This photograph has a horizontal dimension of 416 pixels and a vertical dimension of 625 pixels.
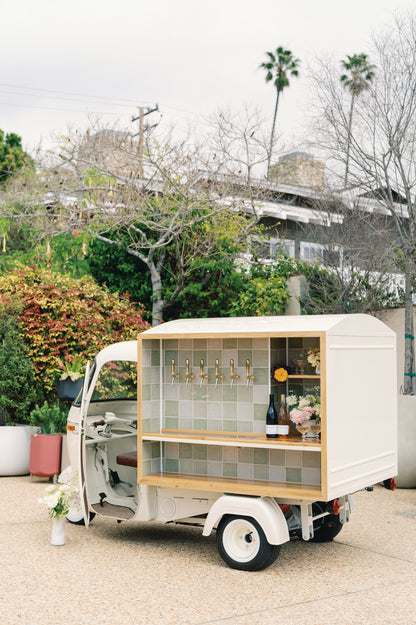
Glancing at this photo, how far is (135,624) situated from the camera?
14.0ft

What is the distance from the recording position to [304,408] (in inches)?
222

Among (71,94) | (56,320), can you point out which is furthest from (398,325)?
(71,94)

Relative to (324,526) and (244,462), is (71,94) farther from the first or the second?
(324,526)

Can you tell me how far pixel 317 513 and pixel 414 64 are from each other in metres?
7.29

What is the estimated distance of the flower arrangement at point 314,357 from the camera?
580 cm

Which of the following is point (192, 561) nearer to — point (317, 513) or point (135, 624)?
point (317, 513)

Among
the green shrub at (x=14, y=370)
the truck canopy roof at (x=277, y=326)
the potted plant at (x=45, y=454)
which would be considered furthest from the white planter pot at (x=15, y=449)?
the truck canopy roof at (x=277, y=326)

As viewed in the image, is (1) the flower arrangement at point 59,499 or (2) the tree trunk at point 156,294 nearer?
(1) the flower arrangement at point 59,499

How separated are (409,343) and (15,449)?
608 cm

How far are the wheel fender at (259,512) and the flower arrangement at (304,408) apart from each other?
2.23ft

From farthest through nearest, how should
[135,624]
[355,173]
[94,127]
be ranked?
[94,127] < [355,173] < [135,624]

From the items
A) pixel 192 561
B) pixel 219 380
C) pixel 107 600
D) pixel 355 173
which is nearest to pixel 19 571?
pixel 107 600

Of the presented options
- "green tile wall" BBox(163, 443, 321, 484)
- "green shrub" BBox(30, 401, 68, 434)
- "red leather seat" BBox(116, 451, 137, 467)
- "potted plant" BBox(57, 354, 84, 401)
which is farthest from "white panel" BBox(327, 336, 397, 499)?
"green shrub" BBox(30, 401, 68, 434)

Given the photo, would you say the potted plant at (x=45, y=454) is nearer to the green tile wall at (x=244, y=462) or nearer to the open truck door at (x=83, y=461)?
the open truck door at (x=83, y=461)
